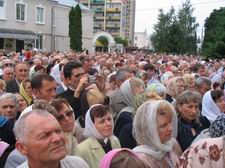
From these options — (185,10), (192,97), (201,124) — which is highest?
(185,10)

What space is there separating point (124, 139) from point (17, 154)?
1429mm

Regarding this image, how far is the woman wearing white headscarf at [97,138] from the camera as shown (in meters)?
4.45

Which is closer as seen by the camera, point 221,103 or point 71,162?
point 71,162

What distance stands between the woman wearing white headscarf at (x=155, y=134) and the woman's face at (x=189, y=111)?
1.47 metres

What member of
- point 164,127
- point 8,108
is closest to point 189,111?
point 164,127

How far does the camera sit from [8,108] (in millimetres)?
5566

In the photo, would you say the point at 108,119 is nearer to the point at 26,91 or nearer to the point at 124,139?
the point at 124,139

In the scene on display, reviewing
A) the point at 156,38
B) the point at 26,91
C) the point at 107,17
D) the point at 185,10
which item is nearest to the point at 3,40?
the point at 156,38

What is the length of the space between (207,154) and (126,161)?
80 centimetres

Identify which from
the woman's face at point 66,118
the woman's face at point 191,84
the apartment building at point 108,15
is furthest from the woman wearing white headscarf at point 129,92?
the apartment building at point 108,15

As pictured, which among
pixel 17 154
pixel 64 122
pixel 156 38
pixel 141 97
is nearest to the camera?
pixel 17 154

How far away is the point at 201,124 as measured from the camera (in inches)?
236

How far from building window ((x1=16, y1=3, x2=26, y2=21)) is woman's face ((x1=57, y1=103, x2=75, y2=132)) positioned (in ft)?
152

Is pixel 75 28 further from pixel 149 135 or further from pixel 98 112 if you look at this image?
pixel 149 135
